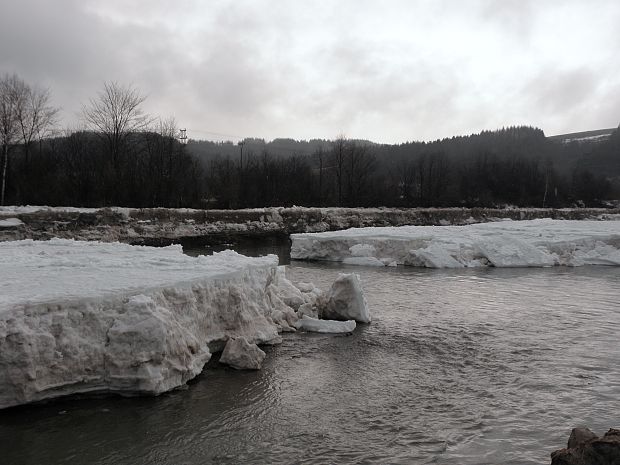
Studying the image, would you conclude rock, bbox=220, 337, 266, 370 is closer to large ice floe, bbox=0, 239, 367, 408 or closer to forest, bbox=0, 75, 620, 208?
large ice floe, bbox=0, 239, 367, 408

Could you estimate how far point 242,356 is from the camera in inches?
287

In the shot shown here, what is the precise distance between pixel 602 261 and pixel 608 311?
11.5 meters

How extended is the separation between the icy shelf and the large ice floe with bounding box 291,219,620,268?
1265 cm

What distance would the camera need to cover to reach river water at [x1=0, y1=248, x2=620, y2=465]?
492cm

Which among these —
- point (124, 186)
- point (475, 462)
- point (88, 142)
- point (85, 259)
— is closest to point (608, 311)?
point (475, 462)

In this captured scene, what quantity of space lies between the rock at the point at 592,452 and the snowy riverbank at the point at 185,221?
76.1 feet

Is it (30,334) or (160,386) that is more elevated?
(30,334)

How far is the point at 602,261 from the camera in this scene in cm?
2133

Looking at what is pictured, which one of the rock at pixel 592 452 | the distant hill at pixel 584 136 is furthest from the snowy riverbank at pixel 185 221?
the distant hill at pixel 584 136

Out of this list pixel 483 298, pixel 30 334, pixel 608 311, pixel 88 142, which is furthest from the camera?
pixel 88 142

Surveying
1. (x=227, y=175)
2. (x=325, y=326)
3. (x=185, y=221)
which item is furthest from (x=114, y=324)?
(x=227, y=175)

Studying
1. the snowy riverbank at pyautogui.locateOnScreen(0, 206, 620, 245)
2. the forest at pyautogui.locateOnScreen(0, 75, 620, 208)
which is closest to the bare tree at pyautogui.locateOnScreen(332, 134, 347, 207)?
the forest at pyautogui.locateOnScreen(0, 75, 620, 208)

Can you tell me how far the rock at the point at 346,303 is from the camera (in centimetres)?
1003

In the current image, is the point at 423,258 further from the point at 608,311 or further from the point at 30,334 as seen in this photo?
the point at 30,334
